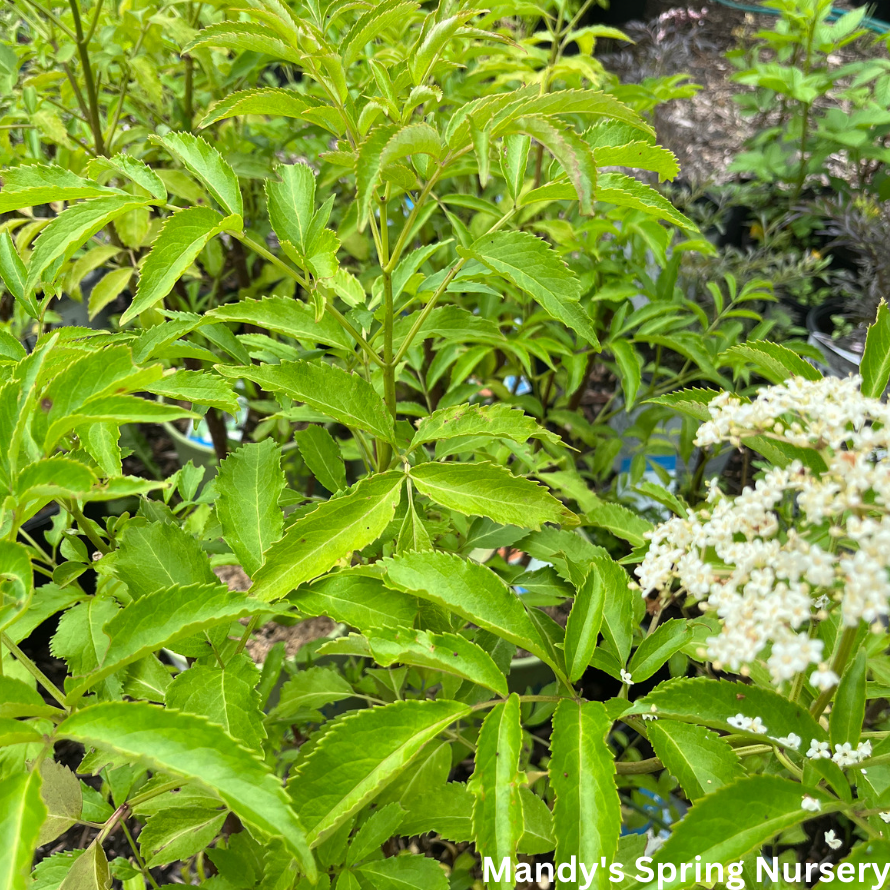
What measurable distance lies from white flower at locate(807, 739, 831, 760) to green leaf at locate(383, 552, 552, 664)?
0.22 metres

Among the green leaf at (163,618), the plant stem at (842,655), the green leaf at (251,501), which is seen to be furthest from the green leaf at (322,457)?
the plant stem at (842,655)

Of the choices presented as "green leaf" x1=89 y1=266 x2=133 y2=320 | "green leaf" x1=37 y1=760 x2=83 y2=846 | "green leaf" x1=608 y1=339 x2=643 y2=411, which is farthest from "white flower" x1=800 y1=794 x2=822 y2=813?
"green leaf" x1=89 y1=266 x2=133 y2=320

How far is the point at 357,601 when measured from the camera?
66 cm

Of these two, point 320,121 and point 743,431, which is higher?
point 320,121

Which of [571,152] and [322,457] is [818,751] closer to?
[571,152]

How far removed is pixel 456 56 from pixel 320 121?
0.71 meters

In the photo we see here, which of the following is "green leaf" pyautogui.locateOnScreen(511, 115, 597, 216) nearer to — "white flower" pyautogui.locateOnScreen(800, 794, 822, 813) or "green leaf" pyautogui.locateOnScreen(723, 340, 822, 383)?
"green leaf" pyautogui.locateOnScreen(723, 340, 822, 383)

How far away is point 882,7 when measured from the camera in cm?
426

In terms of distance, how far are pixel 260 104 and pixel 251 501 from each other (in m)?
0.41

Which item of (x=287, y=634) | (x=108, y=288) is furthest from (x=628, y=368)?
(x=287, y=634)

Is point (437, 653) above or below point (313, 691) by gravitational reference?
above

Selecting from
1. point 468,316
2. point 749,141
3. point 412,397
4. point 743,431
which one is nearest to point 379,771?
point 743,431

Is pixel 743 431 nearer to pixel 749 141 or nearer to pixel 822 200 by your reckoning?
pixel 822 200

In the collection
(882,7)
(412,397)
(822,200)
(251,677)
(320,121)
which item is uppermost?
(882,7)
